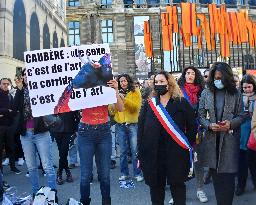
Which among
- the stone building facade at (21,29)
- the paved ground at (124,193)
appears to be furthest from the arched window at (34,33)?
the paved ground at (124,193)

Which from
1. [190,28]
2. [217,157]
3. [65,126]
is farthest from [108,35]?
[217,157]

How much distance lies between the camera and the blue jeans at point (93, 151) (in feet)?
13.8

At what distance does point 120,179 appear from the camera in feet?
19.9

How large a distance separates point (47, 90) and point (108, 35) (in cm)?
3260

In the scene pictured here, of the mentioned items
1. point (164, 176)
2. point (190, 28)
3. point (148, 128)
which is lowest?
point (164, 176)

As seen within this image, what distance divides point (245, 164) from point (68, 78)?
8.58 feet

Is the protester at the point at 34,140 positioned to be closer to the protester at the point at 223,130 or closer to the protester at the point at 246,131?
the protester at the point at 223,130

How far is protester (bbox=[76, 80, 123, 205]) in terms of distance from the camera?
421cm

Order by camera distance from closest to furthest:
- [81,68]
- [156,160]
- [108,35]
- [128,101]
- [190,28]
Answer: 1. [156,160]
2. [81,68]
3. [128,101]
4. [190,28]
5. [108,35]

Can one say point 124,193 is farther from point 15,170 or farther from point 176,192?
point 15,170

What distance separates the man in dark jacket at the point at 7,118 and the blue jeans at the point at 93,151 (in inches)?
67.0

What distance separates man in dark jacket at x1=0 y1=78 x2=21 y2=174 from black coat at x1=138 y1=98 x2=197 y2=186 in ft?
8.10

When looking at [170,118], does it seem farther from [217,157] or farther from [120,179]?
[120,179]

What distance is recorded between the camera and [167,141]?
12.1 feet
